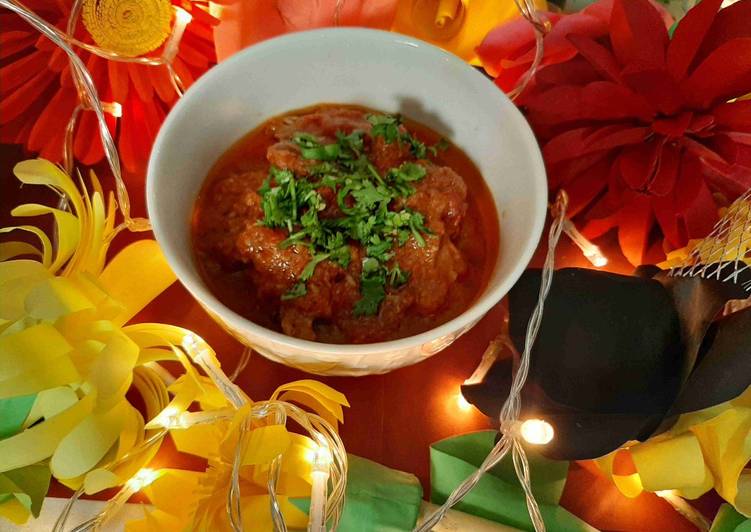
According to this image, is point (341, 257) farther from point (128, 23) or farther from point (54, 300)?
point (128, 23)

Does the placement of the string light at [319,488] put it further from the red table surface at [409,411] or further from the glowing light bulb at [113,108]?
the glowing light bulb at [113,108]

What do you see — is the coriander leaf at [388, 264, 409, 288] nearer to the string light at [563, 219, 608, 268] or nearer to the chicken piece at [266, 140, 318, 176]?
the chicken piece at [266, 140, 318, 176]

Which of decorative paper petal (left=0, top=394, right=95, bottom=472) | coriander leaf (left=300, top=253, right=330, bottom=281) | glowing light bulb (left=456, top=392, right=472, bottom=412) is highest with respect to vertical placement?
coriander leaf (left=300, top=253, right=330, bottom=281)

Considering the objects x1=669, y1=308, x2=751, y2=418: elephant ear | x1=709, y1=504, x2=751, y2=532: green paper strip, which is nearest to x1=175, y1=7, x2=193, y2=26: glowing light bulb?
x1=669, y1=308, x2=751, y2=418: elephant ear

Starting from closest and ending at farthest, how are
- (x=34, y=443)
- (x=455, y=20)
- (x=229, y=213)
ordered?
(x=34, y=443) < (x=229, y=213) < (x=455, y=20)

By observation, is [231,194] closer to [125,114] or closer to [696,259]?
[125,114]

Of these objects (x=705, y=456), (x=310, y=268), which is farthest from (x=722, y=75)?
(x=310, y=268)
